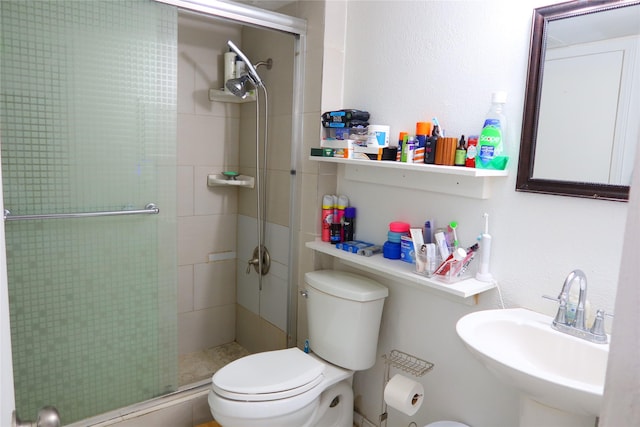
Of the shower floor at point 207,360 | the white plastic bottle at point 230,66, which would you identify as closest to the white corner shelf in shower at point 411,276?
the shower floor at point 207,360

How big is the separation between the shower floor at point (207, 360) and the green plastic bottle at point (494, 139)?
5.82ft

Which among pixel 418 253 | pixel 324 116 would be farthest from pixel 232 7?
pixel 418 253

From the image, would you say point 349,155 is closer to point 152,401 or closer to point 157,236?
point 157,236

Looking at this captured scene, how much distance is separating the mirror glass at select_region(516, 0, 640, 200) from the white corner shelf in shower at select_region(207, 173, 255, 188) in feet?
5.28

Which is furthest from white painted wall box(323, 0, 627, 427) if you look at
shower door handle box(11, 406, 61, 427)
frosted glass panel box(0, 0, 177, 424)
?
shower door handle box(11, 406, 61, 427)

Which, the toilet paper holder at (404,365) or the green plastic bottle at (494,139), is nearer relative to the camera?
the green plastic bottle at (494,139)

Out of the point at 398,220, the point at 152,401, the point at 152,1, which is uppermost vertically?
the point at 152,1

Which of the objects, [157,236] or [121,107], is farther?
[157,236]

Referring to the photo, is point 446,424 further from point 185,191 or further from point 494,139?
point 185,191

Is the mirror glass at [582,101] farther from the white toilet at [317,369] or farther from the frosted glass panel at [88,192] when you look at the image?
the frosted glass panel at [88,192]

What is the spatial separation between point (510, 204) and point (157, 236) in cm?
141

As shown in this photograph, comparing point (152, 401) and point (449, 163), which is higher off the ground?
point (449, 163)

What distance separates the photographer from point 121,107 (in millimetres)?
1774

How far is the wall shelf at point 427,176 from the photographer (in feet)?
4.97
